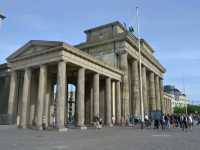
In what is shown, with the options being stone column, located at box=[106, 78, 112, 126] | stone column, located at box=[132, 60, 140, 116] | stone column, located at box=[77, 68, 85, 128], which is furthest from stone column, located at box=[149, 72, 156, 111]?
stone column, located at box=[77, 68, 85, 128]

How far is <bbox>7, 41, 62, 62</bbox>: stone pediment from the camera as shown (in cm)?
3509

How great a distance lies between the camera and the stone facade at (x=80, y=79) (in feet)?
113

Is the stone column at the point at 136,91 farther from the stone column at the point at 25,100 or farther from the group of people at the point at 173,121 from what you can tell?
the stone column at the point at 25,100

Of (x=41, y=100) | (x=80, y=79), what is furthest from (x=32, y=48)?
(x=80, y=79)

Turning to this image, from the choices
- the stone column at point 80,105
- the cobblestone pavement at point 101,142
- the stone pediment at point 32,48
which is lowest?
the cobblestone pavement at point 101,142

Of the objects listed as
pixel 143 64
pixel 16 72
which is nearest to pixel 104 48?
pixel 143 64

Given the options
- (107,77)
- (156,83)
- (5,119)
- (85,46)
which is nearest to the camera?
(5,119)

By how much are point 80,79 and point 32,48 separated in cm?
929

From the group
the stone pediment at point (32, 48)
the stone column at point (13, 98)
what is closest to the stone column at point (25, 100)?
the stone column at point (13, 98)

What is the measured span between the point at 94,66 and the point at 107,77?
16.8 feet

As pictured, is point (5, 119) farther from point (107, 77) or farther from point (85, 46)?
point (85, 46)

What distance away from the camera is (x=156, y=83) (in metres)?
67.0

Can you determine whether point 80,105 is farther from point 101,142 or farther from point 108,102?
point 101,142

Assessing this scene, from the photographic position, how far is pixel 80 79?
36406 mm
